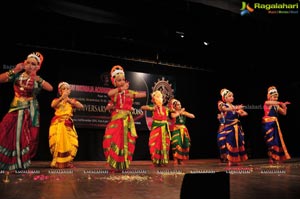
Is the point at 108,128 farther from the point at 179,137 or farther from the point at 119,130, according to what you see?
the point at 179,137

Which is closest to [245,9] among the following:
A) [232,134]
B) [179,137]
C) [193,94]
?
[232,134]

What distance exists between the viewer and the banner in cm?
751

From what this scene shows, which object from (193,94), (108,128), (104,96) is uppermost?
(193,94)

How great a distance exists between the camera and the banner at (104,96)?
7512mm

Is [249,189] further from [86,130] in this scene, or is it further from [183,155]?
[86,130]

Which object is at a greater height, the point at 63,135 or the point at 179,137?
the point at 63,135

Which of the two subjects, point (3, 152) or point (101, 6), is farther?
point (101, 6)

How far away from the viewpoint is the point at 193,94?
9211 mm

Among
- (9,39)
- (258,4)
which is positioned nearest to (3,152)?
(9,39)

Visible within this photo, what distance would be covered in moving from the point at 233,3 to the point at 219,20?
0.52 m

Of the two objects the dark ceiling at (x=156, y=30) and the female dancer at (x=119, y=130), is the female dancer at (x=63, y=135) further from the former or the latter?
the dark ceiling at (x=156, y=30)

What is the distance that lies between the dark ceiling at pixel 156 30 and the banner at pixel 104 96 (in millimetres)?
589

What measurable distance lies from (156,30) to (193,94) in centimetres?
263

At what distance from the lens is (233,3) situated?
21.1 feet
